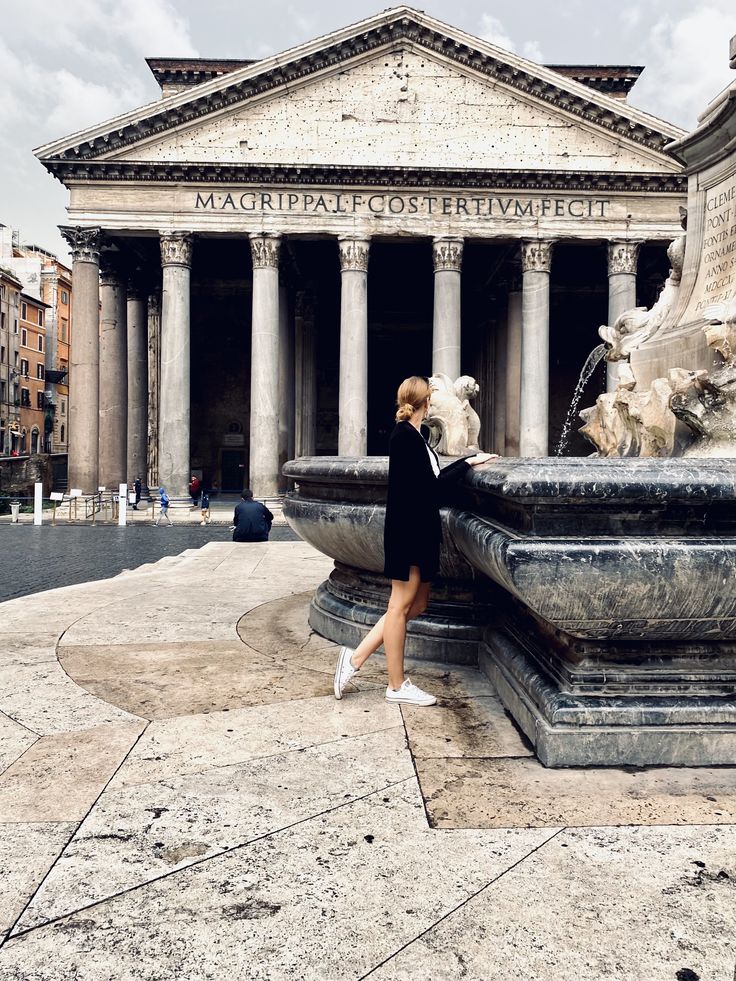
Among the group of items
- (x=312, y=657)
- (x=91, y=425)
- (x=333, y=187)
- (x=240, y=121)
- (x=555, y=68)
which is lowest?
(x=312, y=657)

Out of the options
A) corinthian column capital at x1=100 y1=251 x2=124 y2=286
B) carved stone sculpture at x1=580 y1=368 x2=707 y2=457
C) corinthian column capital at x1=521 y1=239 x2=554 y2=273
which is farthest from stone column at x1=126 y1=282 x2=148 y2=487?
carved stone sculpture at x1=580 y1=368 x2=707 y2=457

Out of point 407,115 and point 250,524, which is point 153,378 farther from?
point 250,524

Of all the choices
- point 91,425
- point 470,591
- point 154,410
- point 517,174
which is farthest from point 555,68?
point 470,591

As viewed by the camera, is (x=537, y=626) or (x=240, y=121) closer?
(x=537, y=626)

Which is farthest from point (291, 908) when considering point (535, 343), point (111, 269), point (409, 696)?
point (111, 269)

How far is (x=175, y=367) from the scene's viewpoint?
24.9 metres

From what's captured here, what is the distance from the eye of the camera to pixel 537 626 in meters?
3.18

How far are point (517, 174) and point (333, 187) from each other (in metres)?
6.48

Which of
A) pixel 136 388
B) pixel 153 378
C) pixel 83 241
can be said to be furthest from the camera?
pixel 153 378

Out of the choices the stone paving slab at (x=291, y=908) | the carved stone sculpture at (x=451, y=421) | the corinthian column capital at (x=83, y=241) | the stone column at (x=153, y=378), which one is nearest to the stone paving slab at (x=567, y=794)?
the stone paving slab at (x=291, y=908)

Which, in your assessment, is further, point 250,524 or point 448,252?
point 448,252

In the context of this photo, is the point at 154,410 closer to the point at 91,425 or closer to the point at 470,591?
the point at 91,425

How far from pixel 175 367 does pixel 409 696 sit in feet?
76.3

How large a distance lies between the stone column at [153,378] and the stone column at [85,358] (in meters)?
8.58
